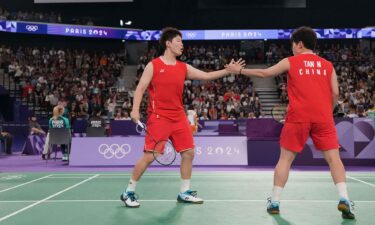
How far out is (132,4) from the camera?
2911cm

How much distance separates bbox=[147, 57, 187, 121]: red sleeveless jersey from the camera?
16.0 feet

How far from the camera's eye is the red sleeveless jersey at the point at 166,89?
16.0 ft

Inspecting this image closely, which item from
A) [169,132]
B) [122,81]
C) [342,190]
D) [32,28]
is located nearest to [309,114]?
[342,190]

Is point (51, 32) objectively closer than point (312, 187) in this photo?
No

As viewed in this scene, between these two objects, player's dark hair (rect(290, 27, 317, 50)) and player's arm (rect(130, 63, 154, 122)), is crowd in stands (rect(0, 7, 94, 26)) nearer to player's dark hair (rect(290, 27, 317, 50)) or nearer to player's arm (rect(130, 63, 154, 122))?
player's arm (rect(130, 63, 154, 122))

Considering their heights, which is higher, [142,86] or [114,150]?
[142,86]

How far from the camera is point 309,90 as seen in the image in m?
4.23

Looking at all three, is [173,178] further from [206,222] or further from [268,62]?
[268,62]

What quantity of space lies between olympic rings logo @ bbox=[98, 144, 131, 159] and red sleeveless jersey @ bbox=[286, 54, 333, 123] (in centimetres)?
644

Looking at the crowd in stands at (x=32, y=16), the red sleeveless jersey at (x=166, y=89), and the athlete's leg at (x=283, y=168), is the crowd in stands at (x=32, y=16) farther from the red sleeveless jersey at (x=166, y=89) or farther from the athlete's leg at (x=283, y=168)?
the athlete's leg at (x=283, y=168)

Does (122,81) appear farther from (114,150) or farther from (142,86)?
(142,86)

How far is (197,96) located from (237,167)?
1188 cm

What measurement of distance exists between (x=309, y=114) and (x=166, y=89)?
62.6 inches

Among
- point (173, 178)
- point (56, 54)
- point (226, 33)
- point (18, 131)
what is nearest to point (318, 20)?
point (226, 33)
